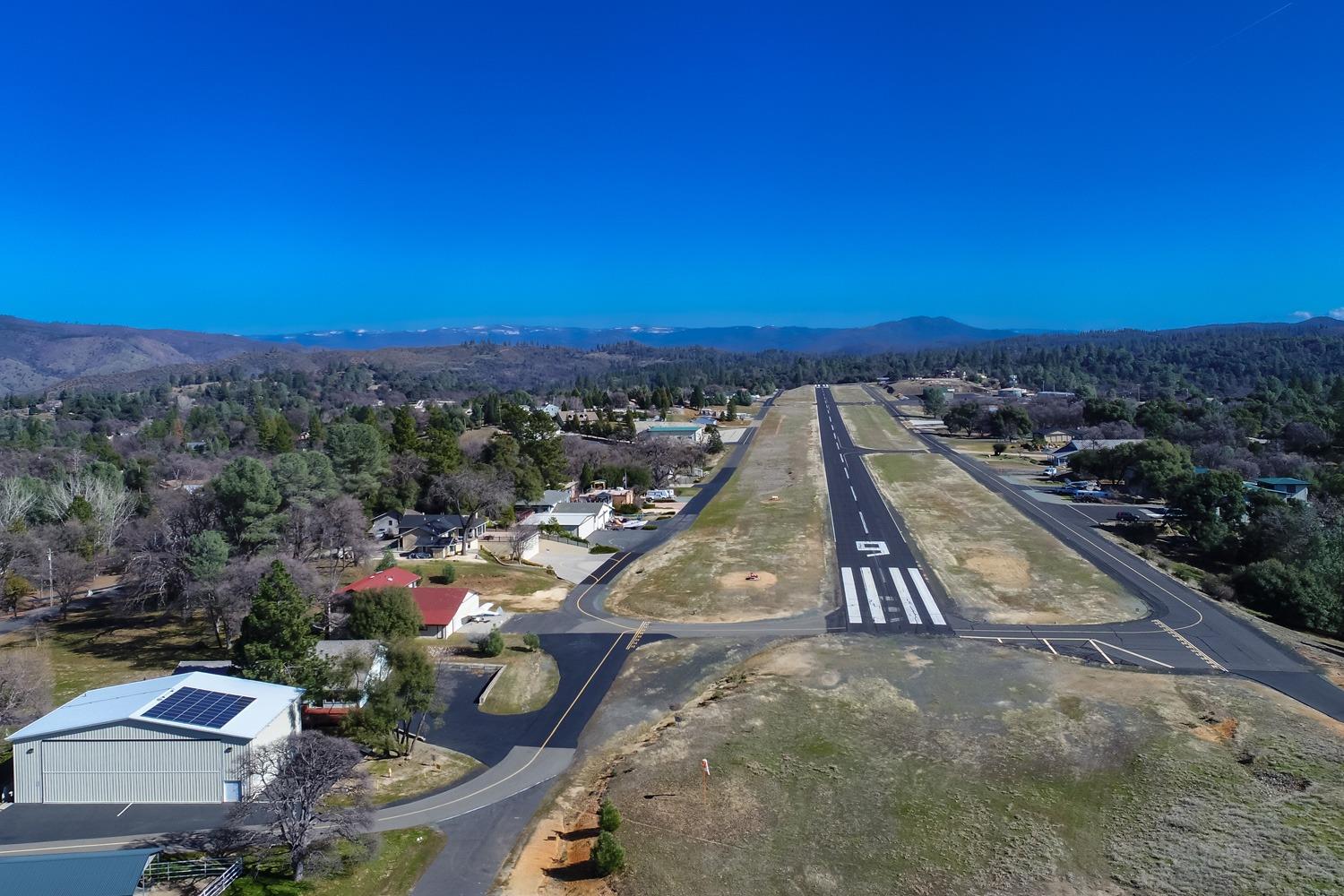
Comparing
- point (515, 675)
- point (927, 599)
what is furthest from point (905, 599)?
point (515, 675)

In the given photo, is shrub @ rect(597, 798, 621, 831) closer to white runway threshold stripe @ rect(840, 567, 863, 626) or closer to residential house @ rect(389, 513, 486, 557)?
white runway threshold stripe @ rect(840, 567, 863, 626)

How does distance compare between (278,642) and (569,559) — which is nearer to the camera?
(278,642)

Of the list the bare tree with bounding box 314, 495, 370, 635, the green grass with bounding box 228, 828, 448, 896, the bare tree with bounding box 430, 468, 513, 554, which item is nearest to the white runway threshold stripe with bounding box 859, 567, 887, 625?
the green grass with bounding box 228, 828, 448, 896

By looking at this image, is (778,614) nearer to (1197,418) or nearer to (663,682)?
(663,682)

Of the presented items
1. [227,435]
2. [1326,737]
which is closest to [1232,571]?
[1326,737]

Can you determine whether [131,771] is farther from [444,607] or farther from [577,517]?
[577,517]

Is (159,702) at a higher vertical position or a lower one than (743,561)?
higher
